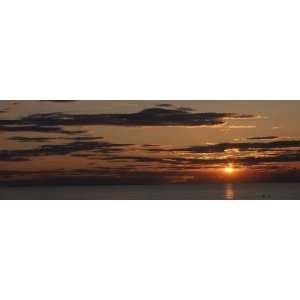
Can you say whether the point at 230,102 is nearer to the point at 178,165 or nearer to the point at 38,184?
the point at 178,165

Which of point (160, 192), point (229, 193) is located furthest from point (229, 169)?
point (160, 192)

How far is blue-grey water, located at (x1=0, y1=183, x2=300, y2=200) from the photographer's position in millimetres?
5289

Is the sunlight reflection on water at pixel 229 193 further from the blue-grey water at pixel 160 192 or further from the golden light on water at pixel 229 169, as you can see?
the golden light on water at pixel 229 169

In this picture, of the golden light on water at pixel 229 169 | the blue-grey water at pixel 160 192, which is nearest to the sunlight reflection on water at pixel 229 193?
the blue-grey water at pixel 160 192

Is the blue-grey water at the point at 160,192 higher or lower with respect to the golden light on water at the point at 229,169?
lower

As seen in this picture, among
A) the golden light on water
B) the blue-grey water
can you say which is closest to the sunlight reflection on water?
the blue-grey water

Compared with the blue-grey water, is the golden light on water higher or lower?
higher

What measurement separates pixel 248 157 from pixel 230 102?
478 millimetres

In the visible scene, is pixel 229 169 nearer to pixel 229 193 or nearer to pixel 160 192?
pixel 229 193

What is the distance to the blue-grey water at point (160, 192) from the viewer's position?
5289mm

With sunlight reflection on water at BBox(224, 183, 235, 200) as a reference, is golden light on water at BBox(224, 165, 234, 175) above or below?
above

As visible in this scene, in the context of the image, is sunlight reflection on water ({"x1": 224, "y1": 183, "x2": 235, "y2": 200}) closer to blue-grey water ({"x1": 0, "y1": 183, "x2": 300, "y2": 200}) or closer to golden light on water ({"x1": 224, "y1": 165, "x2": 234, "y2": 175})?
blue-grey water ({"x1": 0, "y1": 183, "x2": 300, "y2": 200})

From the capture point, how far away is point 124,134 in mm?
5465

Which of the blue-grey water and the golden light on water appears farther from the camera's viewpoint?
the golden light on water
